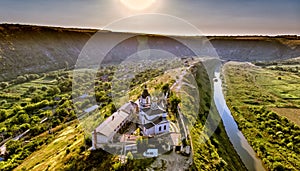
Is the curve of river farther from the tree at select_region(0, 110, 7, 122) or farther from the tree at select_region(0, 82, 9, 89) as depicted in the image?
the tree at select_region(0, 82, 9, 89)

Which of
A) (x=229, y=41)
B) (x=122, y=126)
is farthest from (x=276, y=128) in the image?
(x=229, y=41)

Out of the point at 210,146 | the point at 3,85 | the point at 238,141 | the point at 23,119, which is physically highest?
the point at 3,85

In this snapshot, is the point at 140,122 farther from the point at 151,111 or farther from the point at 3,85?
the point at 3,85

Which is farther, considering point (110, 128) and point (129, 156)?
point (110, 128)

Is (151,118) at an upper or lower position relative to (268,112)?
upper

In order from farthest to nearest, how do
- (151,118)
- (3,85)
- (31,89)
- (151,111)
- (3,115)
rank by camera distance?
(3,85) < (31,89) < (3,115) < (151,111) < (151,118)

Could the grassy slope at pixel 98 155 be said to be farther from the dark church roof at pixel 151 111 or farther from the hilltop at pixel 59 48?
the hilltop at pixel 59 48

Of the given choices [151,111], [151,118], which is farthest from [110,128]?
[151,111]

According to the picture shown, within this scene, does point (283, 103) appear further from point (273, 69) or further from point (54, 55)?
point (54, 55)
